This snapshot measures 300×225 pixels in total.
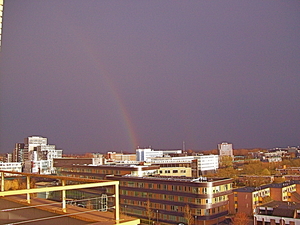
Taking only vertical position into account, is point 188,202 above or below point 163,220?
above

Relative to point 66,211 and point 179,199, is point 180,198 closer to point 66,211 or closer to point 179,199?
point 179,199

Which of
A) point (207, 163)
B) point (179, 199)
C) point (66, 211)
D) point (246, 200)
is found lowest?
point (207, 163)

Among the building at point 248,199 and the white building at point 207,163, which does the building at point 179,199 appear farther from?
the white building at point 207,163

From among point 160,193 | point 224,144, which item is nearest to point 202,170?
point 160,193

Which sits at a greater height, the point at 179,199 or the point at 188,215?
the point at 179,199

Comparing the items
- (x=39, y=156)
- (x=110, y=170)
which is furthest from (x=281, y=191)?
(x=39, y=156)

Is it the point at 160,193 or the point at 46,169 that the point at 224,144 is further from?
the point at 160,193

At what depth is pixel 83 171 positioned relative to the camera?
19.5 meters

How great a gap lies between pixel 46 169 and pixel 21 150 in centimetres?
1102

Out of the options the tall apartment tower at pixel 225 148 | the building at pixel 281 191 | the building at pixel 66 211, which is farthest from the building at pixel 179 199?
the tall apartment tower at pixel 225 148

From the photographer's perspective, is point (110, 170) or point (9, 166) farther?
point (9, 166)

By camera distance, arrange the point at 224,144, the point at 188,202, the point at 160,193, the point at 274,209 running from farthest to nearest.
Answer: the point at 224,144 < the point at 160,193 < the point at 188,202 < the point at 274,209

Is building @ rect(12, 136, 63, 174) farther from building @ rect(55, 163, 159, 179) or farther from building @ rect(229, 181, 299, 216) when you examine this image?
building @ rect(229, 181, 299, 216)

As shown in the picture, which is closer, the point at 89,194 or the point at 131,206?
the point at 131,206
